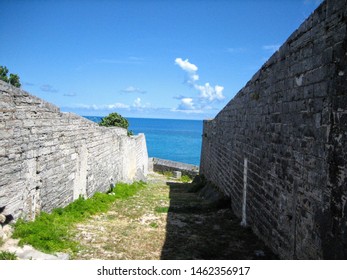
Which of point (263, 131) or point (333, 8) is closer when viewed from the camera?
point (333, 8)

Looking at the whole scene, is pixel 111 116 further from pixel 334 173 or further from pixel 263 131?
pixel 334 173

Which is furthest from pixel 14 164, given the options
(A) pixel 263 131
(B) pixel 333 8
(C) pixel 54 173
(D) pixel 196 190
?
(D) pixel 196 190

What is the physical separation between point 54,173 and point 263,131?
453 cm

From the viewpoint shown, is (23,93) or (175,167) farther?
(175,167)

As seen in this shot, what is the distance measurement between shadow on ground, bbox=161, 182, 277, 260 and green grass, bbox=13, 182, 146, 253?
176 centimetres

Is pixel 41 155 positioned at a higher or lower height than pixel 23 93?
lower

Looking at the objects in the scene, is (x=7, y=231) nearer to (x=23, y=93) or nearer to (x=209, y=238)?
(x=23, y=93)

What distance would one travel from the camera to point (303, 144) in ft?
15.9

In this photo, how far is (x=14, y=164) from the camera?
19.3 feet

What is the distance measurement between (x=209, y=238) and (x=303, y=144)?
3.05m

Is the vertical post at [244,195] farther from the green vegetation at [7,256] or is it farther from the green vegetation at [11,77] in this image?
the green vegetation at [11,77]

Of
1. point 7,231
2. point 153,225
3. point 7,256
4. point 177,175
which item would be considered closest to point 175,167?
point 177,175

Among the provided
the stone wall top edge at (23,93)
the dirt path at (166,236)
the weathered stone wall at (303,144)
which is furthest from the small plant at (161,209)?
the stone wall top edge at (23,93)

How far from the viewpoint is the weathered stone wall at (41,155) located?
575cm
